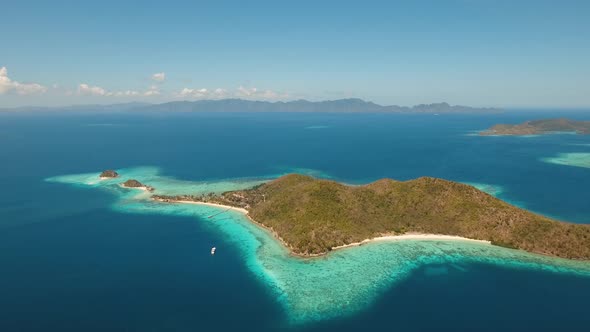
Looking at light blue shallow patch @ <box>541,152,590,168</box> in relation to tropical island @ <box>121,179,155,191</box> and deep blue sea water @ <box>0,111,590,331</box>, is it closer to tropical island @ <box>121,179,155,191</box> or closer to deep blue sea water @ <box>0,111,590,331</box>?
deep blue sea water @ <box>0,111,590,331</box>

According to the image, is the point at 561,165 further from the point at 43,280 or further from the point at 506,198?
the point at 43,280

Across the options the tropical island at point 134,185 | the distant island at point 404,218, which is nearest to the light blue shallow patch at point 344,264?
the distant island at point 404,218

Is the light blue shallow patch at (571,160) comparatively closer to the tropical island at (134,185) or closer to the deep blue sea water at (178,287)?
the deep blue sea water at (178,287)

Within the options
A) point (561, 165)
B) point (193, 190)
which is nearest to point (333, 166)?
point (193, 190)

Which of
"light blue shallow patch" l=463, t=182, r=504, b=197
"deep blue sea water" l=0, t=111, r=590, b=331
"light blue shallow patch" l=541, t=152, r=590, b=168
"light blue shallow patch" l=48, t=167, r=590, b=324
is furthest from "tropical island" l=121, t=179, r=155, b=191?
"light blue shallow patch" l=541, t=152, r=590, b=168

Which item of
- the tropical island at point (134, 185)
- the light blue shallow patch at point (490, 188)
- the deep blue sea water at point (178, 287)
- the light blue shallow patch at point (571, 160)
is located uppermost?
the light blue shallow patch at point (571, 160)

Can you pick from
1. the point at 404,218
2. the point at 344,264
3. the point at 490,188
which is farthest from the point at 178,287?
the point at 490,188
